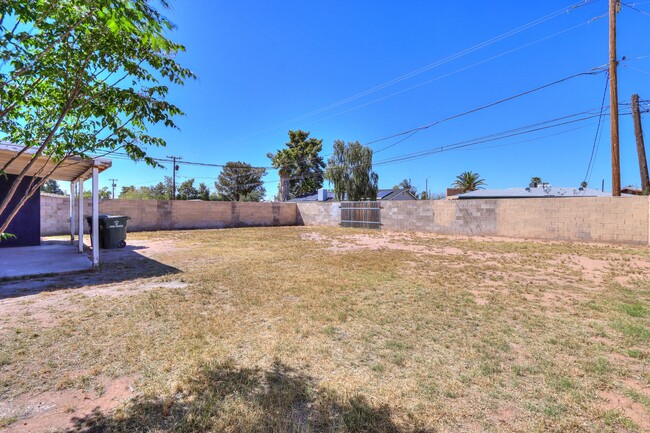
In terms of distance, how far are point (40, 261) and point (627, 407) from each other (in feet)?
31.6

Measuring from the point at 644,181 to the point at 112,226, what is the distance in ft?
65.1

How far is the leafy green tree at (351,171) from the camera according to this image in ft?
88.0

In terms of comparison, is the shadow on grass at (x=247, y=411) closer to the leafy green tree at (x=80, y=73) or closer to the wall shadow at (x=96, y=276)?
the leafy green tree at (x=80, y=73)

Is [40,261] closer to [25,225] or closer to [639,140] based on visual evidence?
[25,225]

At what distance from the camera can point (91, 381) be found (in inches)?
90.3

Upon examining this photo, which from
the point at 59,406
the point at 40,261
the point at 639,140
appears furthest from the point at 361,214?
the point at 59,406

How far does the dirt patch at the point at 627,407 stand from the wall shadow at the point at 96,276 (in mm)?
6317

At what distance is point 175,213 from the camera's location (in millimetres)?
16812

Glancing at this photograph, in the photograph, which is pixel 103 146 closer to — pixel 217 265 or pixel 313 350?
pixel 313 350

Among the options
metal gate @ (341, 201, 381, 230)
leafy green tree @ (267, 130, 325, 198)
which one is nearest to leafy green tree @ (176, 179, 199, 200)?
leafy green tree @ (267, 130, 325, 198)

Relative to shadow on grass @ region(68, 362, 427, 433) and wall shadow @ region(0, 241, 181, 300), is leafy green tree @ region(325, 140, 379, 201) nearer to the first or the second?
wall shadow @ region(0, 241, 181, 300)

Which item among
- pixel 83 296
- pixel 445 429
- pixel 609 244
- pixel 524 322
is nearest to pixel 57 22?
pixel 445 429

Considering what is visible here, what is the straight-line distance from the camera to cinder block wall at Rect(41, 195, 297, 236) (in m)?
12.9

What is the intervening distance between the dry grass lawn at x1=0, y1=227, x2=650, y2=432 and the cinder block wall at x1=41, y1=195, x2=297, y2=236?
10.3m
